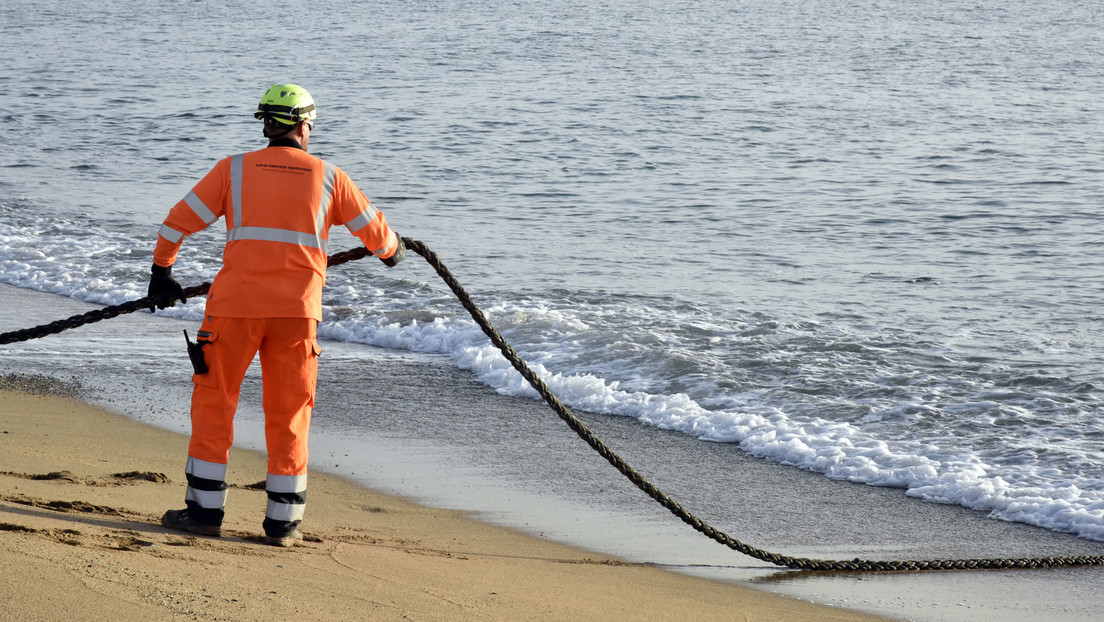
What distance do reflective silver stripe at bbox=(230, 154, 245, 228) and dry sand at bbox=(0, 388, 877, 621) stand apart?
1.15 meters

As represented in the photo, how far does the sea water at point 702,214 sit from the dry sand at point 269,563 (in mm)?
2005

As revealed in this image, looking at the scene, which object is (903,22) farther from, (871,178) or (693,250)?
(693,250)

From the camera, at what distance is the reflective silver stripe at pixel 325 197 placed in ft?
13.0

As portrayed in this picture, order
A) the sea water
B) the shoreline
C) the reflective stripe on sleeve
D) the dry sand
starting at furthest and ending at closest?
the sea water < the shoreline < the reflective stripe on sleeve < the dry sand

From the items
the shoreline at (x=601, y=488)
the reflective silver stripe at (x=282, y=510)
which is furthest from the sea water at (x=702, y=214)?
the reflective silver stripe at (x=282, y=510)

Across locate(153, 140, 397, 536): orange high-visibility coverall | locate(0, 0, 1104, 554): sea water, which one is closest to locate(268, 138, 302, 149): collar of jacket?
locate(153, 140, 397, 536): orange high-visibility coverall

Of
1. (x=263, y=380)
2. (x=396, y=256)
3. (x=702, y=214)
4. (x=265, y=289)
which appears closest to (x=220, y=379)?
(x=263, y=380)

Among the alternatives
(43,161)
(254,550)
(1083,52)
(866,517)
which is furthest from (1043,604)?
(1083,52)

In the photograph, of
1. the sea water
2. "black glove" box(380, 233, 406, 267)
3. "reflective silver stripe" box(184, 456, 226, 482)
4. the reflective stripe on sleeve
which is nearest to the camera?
"reflective silver stripe" box(184, 456, 226, 482)

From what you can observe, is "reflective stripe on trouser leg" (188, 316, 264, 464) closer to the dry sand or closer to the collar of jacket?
the dry sand

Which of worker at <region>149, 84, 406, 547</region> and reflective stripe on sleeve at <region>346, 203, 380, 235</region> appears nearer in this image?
worker at <region>149, 84, 406, 547</region>

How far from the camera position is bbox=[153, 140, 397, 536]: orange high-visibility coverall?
388 centimetres

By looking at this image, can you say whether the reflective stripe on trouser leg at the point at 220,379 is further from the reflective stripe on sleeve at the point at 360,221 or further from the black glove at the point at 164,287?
the reflective stripe on sleeve at the point at 360,221

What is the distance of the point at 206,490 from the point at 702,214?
10213mm
